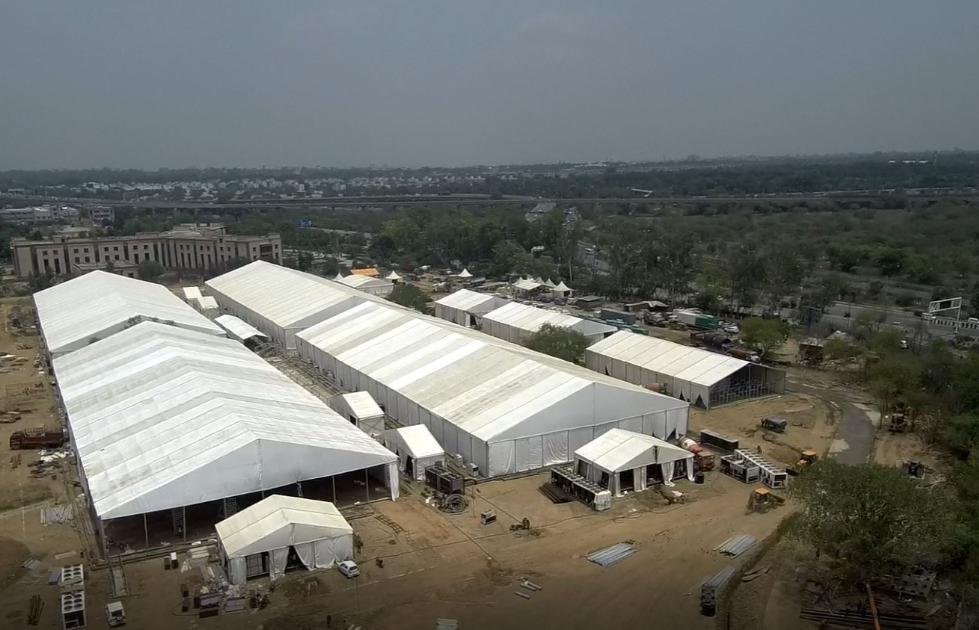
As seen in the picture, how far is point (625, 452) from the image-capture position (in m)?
18.1

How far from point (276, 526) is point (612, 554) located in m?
6.67

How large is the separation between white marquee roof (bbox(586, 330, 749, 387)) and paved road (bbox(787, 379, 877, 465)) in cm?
347

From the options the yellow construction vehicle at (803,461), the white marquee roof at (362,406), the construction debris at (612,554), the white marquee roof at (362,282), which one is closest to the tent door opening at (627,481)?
the construction debris at (612,554)

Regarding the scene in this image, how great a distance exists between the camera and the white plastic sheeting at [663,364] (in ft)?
83.6

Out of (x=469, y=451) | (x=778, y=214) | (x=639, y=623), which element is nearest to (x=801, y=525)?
(x=639, y=623)

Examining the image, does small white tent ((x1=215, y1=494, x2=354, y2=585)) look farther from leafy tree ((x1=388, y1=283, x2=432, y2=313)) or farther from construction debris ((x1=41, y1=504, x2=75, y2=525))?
leafy tree ((x1=388, y1=283, x2=432, y2=313))

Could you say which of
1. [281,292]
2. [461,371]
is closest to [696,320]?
[461,371]

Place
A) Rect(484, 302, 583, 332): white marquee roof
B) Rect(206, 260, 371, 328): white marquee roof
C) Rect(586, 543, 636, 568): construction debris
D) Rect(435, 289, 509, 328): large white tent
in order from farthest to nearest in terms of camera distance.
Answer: Rect(435, 289, 509, 328): large white tent, Rect(206, 260, 371, 328): white marquee roof, Rect(484, 302, 583, 332): white marquee roof, Rect(586, 543, 636, 568): construction debris

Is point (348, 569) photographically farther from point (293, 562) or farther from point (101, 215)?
point (101, 215)

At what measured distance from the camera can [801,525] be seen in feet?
44.0

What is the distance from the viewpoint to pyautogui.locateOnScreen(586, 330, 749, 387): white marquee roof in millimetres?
25683

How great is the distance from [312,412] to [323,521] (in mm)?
5555

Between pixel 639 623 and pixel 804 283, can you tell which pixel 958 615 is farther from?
pixel 804 283

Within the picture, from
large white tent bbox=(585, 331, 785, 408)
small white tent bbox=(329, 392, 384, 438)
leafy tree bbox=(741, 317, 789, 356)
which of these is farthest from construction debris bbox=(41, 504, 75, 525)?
leafy tree bbox=(741, 317, 789, 356)
